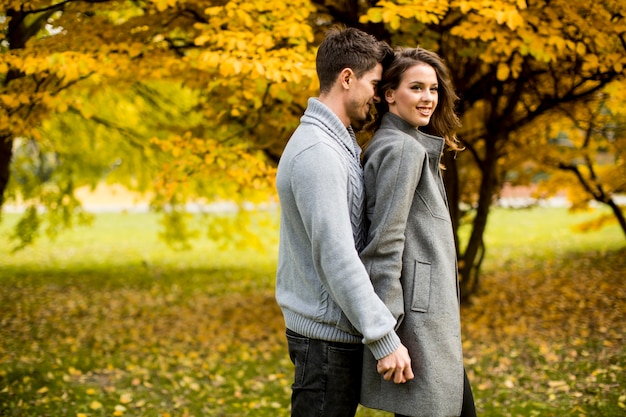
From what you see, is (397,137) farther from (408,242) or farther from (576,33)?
(576,33)

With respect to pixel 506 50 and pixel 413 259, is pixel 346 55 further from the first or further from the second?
pixel 506 50

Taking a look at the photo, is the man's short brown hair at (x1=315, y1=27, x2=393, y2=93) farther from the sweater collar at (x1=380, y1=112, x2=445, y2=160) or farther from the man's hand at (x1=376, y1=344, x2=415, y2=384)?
the man's hand at (x1=376, y1=344, x2=415, y2=384)

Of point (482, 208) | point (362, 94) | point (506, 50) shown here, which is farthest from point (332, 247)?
point (482, 208)

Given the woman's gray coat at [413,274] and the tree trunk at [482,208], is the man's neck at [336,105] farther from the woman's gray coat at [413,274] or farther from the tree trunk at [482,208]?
the tree trunk at [482,208]

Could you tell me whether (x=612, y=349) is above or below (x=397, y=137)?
below

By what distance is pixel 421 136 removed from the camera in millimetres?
2334

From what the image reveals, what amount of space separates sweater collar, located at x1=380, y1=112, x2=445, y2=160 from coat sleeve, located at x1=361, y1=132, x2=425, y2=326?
0.15m

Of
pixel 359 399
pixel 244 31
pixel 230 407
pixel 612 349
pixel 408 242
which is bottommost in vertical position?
pixel 230 407

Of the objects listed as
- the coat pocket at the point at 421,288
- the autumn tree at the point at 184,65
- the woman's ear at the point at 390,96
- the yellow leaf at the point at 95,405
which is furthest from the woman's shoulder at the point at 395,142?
the yellow leaf at the point at 95,405

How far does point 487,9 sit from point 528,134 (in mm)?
3625

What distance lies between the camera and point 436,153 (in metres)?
2.34

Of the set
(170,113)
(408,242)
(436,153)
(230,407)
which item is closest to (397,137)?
(436,153)

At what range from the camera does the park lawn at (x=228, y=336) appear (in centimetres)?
482

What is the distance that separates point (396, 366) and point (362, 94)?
0.90 meters
